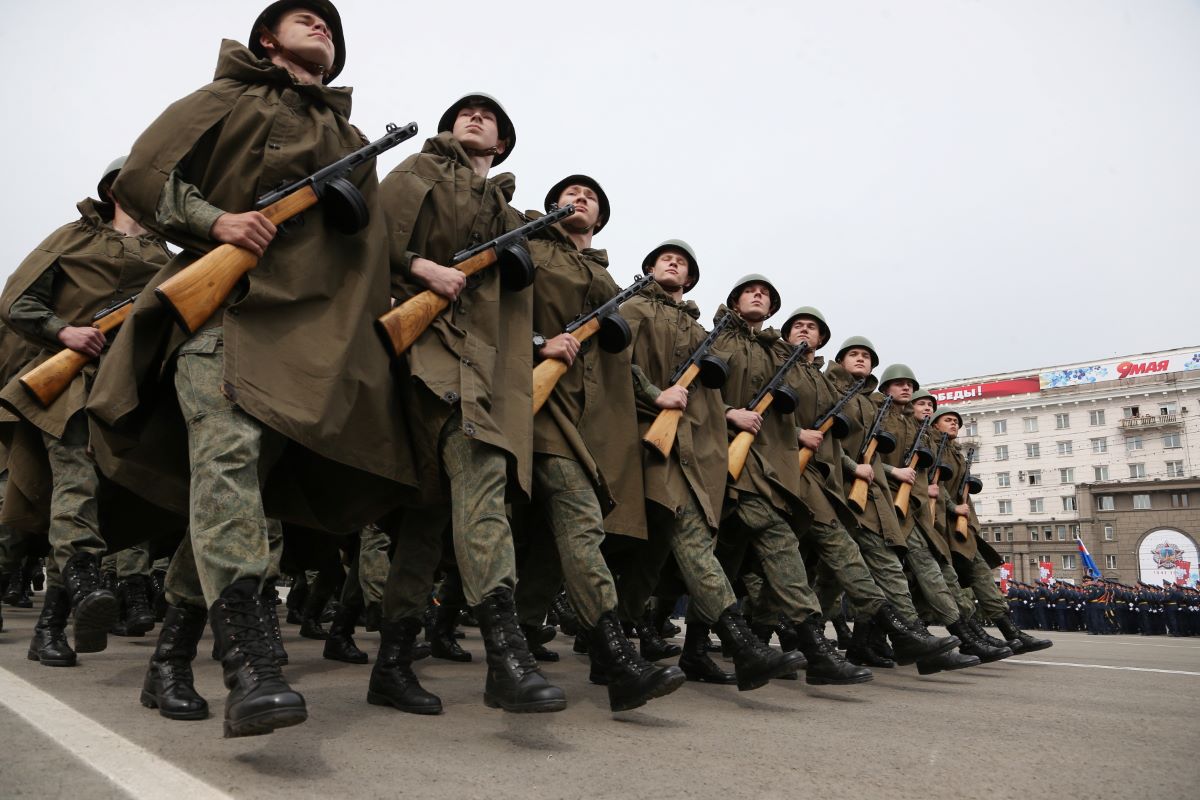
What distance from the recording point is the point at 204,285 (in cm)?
272

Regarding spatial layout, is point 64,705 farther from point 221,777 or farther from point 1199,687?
point 1199,687

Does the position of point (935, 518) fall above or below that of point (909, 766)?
above

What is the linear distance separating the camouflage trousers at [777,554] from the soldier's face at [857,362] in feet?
11.1

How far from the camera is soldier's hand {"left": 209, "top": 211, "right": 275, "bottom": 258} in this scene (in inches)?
109

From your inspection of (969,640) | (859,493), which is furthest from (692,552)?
(969,640)

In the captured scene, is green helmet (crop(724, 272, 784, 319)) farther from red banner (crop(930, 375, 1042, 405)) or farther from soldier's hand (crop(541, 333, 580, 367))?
red banner (crop(930, 375, 1042, 405))

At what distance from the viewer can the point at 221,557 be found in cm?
249

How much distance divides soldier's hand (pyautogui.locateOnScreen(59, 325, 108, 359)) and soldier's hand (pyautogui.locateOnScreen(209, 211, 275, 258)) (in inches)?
107

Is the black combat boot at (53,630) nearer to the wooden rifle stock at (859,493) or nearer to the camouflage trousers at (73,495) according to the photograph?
the camouflage trousers at (73,495)

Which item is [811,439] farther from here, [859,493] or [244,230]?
[244,230]

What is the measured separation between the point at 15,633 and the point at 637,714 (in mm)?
5383

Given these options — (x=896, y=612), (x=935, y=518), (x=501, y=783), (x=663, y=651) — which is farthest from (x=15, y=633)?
(x=935, y=518)

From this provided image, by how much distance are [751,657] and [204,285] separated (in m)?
2.96

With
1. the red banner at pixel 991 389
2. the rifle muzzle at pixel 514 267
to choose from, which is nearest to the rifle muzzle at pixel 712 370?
the rifle muzzle at pixel 514 267
